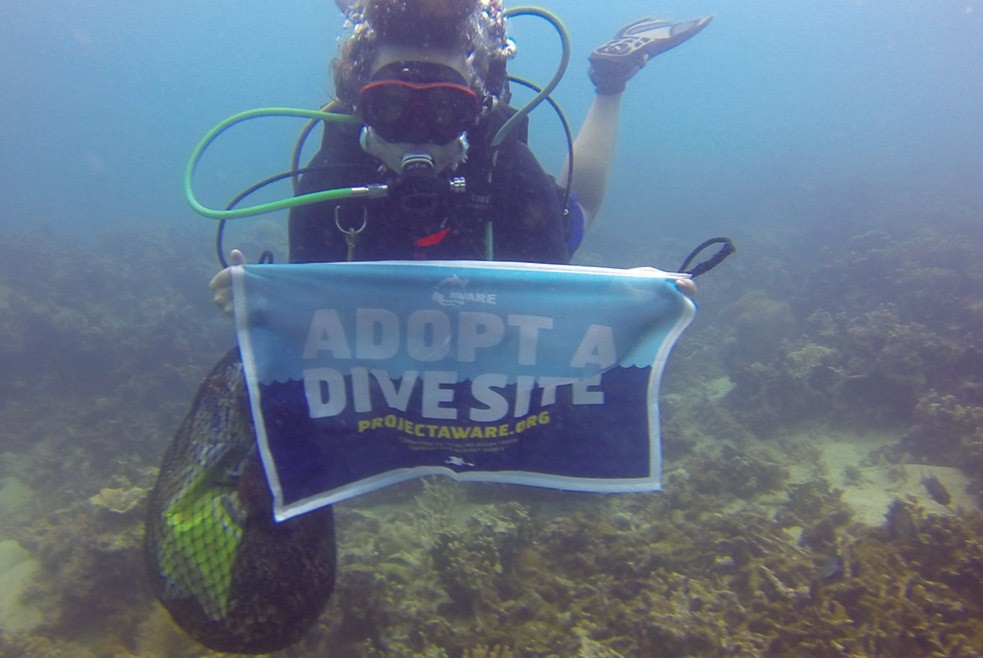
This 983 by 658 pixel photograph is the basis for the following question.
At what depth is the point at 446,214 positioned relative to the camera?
9.25 ft

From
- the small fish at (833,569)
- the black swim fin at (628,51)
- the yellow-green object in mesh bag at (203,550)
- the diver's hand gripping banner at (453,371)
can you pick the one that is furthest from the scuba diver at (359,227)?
the small fish at (833,569)

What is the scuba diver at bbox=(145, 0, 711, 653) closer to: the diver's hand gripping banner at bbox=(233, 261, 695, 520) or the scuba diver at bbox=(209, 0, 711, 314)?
the scuba diver at bbox=(209, 0, 711, 314)

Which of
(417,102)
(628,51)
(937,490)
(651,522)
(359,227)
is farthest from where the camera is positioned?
(628,51)

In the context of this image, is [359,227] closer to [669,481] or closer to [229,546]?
[229,546]

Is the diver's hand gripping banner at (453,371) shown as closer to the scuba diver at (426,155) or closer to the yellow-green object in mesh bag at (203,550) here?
the yellow-green object in mesh bag at (203,550)

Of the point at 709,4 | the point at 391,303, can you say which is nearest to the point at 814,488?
the point at 391,303

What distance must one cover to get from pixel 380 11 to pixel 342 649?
3565 mm

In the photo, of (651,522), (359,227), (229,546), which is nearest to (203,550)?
(229,546)

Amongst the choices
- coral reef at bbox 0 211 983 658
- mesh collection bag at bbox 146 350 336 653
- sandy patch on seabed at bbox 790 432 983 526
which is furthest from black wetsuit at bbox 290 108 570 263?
sandy patch on seabed at bbox 790 432 983 526

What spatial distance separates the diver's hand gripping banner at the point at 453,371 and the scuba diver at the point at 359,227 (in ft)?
0.65

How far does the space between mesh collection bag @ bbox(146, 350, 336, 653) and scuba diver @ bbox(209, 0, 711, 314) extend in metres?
0.62

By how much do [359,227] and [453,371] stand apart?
1.17 metres

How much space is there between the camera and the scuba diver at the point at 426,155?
8.07 ft

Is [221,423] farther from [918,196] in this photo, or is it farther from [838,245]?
[918,196]
